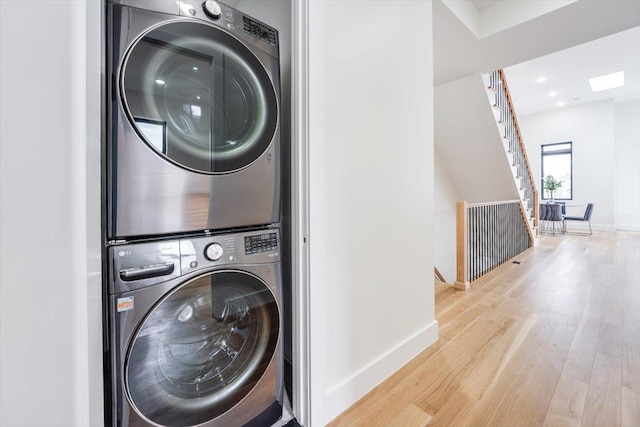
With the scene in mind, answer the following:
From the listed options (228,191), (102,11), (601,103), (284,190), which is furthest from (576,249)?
(102,11)

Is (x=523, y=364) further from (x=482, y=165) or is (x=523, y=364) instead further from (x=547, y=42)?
(x=482, y=165)

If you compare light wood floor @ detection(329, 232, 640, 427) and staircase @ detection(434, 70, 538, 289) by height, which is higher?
staircase @ detection(434, 70, 538, 289)

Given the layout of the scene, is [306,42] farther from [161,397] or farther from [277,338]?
[161,397]

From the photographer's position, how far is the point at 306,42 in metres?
1.13

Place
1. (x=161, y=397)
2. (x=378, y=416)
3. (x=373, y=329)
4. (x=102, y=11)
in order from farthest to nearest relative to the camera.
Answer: (x=373, y=329), (x=378, y=416), (x=161, y=397), (x=102, y=11)

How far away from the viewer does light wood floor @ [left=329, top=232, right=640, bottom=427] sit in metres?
1.27

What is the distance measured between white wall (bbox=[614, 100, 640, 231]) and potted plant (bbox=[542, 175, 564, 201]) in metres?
1.23

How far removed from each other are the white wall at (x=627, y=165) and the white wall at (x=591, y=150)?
0.21 meters

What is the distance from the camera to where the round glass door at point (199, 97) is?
83 centimetres

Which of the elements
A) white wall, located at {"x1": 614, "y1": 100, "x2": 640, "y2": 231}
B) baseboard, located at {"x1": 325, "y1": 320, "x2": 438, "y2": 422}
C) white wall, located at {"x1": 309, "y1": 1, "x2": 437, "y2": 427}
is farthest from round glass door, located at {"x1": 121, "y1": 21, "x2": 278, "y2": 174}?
white wall, located at {"x1": 614, "y1": 100, "x2": 640, "y2": 231}

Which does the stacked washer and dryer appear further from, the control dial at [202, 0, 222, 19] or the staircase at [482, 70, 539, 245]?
the staircase at [482, 70, 539, 245]

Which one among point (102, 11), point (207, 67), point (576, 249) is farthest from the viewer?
point (576, 249)

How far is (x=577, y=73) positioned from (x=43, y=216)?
811cm

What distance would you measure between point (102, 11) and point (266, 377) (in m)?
1.32
